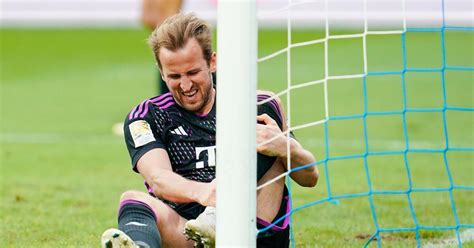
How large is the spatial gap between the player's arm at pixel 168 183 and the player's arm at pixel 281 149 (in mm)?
245

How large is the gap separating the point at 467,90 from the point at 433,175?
205 inches

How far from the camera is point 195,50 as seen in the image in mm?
3801

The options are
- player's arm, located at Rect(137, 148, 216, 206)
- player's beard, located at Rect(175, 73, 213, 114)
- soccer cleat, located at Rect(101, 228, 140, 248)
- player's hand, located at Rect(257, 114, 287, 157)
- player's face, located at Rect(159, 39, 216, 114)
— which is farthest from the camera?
player's beard, located at Rect(175, 73, 213, 114)

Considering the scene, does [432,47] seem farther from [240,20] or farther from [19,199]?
[240,20]

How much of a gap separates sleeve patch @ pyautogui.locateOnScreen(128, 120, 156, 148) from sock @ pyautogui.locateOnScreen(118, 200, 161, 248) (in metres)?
0.25

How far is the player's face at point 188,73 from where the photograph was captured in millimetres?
3760

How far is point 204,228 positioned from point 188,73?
0.67 metres

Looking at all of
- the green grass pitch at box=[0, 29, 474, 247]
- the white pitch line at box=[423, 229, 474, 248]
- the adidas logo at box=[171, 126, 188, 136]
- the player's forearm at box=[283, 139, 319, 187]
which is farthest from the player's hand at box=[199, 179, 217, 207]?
the white pitch line at box=[423, 229, 474, 248]

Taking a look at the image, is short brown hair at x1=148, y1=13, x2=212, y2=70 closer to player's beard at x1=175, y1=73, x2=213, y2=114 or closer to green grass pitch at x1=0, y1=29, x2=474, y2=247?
player's beard at x1=175, y1=73, x2=213, y2=114

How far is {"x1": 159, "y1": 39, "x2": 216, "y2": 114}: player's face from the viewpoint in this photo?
376cm

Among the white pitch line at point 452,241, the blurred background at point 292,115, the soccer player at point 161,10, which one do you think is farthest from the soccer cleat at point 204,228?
the soccer player at point 161,10

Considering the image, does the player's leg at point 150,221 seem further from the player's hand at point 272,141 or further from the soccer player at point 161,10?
the soccer player at point 161,10

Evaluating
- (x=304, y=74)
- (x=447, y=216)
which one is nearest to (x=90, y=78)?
(x=304, y=74)

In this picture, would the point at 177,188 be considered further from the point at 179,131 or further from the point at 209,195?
the point at 179,131
